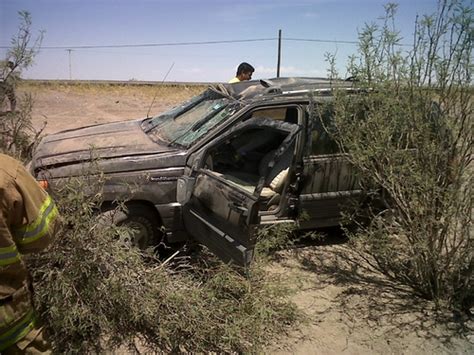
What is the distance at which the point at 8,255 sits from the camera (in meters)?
1.85

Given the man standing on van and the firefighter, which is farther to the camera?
the man standing on van

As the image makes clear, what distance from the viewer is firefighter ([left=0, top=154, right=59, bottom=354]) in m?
1.78

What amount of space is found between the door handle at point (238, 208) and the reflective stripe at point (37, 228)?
1594mm

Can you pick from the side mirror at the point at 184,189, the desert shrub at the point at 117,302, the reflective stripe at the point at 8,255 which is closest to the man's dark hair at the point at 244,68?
the side mirror at the point at 184,189

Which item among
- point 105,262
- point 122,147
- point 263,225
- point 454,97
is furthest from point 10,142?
point 454,97

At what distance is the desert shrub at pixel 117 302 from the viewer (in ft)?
8.93

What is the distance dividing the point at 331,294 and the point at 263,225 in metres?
0.91

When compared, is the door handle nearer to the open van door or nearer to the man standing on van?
the open van door

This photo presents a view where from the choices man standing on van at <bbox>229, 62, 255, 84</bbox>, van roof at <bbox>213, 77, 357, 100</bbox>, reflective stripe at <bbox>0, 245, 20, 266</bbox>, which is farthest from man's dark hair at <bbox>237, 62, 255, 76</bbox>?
reflective stripe at <bbox>0, 245, 20, 266</bbox>

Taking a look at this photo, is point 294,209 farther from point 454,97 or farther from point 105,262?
point 105,262

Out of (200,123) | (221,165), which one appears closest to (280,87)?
(200,123)

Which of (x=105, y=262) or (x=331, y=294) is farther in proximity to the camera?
(x=331, y=294)

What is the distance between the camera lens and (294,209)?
14.4 ft

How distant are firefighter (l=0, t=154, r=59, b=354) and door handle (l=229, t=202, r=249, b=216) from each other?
1556 mm
